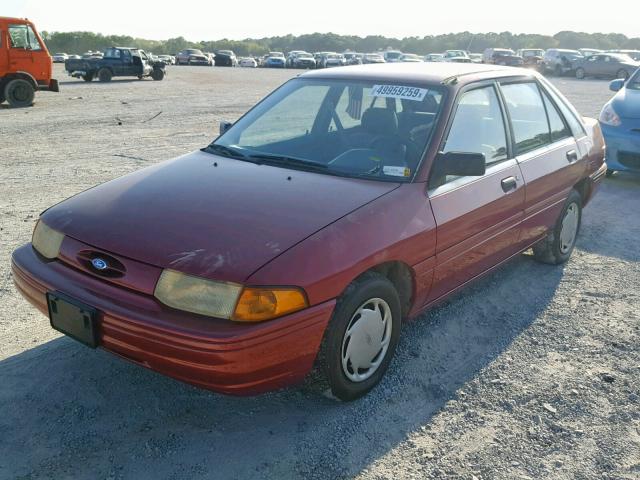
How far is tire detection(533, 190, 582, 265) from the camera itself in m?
4.90

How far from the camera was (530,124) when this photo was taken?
441 centimetres

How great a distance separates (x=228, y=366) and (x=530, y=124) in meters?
2.98

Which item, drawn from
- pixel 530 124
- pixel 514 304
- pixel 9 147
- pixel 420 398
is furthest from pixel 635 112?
pixel 9 147

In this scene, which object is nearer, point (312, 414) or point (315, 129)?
point (312, 414)

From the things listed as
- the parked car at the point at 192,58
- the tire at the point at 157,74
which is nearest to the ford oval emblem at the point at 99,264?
the tire at the point at 157,74

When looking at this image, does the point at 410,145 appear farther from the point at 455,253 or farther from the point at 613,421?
the point at 613,421

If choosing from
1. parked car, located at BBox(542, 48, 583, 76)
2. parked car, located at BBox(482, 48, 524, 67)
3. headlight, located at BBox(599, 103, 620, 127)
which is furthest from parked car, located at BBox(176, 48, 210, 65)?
headlight, located at BBox(599, 103, 620, 127)

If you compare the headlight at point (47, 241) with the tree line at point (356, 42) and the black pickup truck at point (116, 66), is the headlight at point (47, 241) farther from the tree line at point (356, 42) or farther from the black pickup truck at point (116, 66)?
the tree line at point (356, 42)

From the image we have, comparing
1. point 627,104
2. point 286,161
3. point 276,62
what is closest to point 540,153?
point 286,161

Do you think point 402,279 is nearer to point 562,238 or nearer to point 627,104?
point 562,238

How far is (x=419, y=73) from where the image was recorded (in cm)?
394

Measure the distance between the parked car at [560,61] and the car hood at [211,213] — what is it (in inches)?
1496

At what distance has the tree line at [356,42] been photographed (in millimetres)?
81500

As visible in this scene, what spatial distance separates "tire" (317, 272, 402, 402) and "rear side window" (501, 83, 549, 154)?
Answer: 1701 mm
